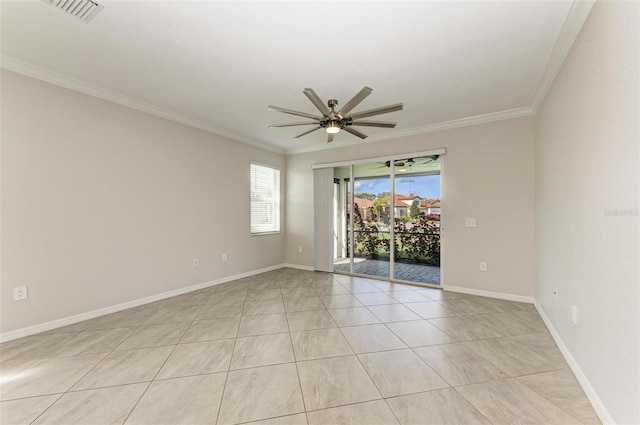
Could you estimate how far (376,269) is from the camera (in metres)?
5.11

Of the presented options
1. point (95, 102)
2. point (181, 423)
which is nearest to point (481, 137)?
point (181, 423)

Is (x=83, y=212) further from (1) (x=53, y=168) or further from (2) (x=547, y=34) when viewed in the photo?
(2) (x=547, y=34)

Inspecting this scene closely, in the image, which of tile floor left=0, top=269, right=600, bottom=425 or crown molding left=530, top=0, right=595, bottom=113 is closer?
tile floor left=0, top=269, right=600, bottom=425

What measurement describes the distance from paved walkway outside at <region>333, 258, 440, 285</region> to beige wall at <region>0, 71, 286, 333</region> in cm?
242

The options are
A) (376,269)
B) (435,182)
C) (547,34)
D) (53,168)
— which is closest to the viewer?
(547,34)

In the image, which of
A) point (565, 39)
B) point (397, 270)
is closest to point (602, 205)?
point (565, 39)

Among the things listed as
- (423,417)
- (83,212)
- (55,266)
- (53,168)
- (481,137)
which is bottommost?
(423,417)

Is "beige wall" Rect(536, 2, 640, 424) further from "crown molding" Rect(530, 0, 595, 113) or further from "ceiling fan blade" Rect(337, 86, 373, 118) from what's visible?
"ceiling fan blade" Rect(337, 86, 373, 118)

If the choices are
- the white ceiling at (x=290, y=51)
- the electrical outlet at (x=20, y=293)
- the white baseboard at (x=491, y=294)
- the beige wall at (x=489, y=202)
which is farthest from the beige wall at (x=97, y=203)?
the white baseboard at (x=491, y=294)

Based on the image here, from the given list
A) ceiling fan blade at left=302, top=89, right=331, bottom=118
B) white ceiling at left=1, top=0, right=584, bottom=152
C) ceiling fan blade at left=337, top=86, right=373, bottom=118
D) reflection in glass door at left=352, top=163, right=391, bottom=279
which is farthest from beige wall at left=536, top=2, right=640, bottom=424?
reflection in glass door at left=352, top=163, right=391, bottom=279

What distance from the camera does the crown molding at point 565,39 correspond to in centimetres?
179

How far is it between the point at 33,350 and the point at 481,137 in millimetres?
5772

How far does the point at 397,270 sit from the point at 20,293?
503cm

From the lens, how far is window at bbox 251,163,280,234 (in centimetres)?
529
